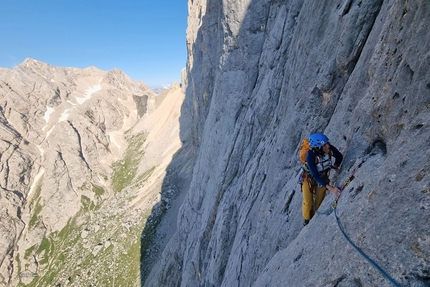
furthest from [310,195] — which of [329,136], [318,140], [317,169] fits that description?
[329,136]

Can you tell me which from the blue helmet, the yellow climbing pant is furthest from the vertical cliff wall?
the blue helmet

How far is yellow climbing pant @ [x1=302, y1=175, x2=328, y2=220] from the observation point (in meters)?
9.16

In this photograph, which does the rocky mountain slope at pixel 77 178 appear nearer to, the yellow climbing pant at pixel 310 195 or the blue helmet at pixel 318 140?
the yellow climbing pant at pixel 310 195

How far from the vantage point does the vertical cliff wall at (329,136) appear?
5.21 meters

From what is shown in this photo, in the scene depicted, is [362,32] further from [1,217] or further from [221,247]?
[1,217]

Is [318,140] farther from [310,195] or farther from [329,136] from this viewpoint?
[329,136]

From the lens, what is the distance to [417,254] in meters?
4.27

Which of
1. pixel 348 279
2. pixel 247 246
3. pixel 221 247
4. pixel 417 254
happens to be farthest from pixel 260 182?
pixel 417 254

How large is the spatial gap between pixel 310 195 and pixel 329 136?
3.26 metres

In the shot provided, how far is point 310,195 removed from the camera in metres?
9.18

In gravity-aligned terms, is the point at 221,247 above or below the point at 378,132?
below

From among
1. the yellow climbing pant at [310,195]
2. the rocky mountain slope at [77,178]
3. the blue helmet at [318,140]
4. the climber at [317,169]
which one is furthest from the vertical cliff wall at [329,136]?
the rocky mountain slope at [77,178]

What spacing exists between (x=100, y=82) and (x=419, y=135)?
209m

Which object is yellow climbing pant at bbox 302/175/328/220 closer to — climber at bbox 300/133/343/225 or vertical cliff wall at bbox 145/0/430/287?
climber at bbox 300/133/343/225
